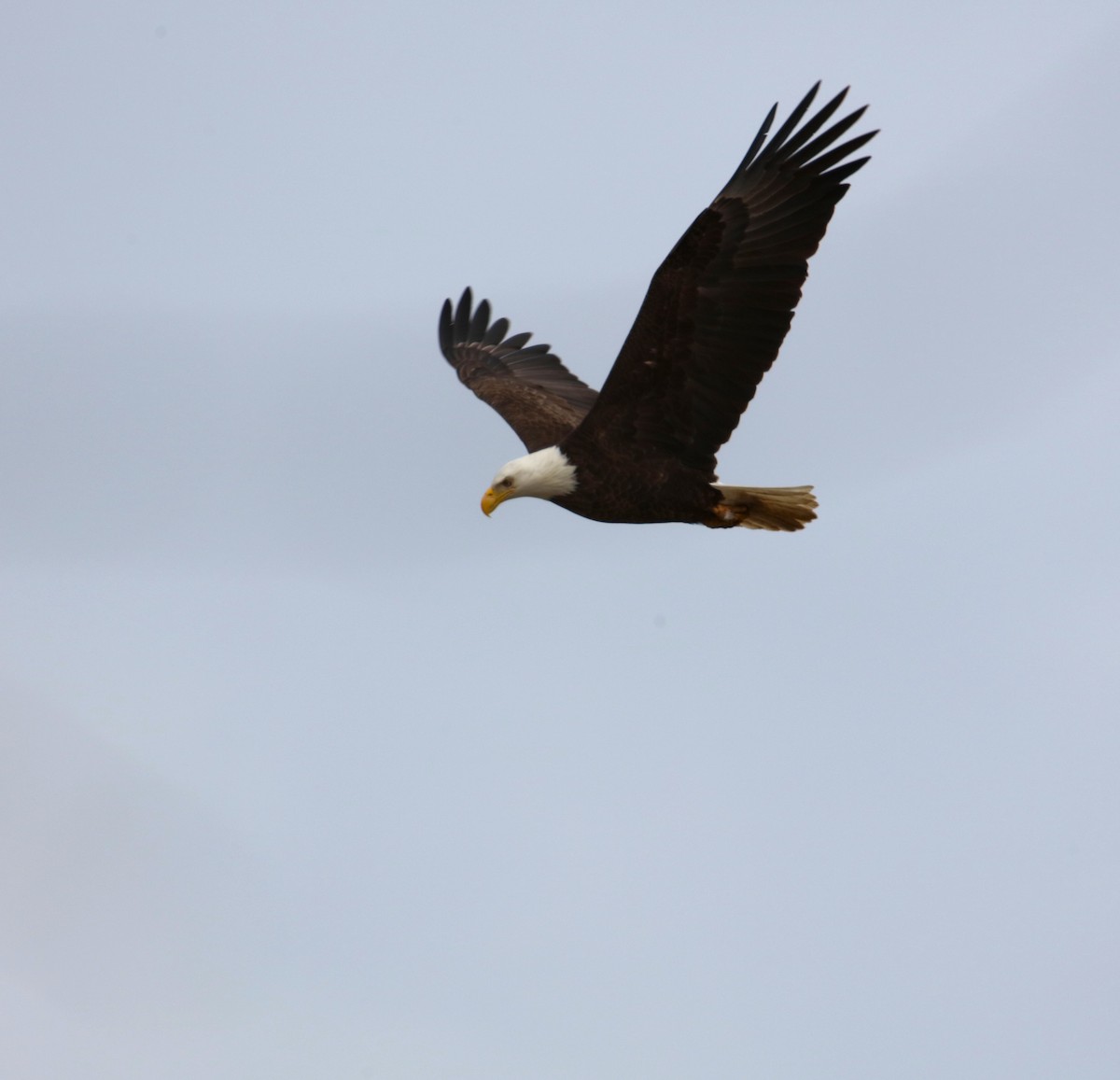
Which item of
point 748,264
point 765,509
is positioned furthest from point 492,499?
point 748,264

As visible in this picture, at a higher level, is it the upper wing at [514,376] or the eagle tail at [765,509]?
the upper wing at [514,376]

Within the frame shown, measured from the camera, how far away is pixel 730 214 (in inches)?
419

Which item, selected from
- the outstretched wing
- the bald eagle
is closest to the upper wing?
the bald eagle

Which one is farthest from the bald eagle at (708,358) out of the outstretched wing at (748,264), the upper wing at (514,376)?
the upper wing at (514,376)

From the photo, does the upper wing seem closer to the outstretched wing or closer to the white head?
the white head

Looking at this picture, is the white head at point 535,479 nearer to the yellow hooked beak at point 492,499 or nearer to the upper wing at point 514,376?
the yellow hooked beak at point 492,499

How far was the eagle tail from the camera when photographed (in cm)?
1196

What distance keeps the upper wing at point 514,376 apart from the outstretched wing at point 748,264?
2.36m

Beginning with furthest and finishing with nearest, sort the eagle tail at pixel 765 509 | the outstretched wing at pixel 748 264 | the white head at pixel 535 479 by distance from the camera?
the eagle tail at pixel 765 509 → the white head at pixel 535 479 → the outstretched wing at pixel 748 264

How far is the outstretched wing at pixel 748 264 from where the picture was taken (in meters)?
10.6

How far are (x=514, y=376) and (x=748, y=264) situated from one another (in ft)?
15.8

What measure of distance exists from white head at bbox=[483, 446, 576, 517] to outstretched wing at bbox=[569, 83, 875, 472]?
3.11 feet

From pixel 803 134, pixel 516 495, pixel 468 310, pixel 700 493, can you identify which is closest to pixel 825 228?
pixel 803 134

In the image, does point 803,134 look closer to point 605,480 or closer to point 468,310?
point 605,480
